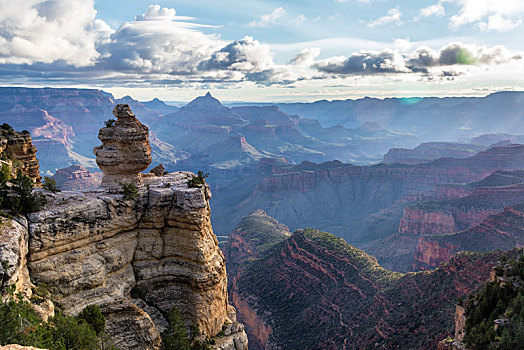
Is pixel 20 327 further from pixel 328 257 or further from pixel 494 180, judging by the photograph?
pixel 494 180

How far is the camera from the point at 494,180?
13012 centimetres

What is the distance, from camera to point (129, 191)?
2781 cm

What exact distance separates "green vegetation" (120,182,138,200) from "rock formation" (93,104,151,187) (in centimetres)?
200

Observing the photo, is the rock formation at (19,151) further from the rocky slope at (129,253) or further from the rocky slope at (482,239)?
the rocky slope at (482,239)

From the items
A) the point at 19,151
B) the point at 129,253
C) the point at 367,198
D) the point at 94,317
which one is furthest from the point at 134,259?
the point at 367,198

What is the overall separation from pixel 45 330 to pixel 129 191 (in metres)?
11.3

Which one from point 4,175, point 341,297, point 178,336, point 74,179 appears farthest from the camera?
point 74,179

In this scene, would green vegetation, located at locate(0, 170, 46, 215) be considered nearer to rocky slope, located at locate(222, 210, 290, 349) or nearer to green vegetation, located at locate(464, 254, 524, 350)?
green vegetation, located at locate(464, 254, 524, 350)

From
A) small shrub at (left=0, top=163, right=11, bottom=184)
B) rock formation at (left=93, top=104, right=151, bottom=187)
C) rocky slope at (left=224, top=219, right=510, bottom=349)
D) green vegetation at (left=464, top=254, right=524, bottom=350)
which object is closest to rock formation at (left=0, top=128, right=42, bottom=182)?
small shrub at (left=0, top=163, right=11, bottom=184)

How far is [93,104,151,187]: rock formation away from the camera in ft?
98.7

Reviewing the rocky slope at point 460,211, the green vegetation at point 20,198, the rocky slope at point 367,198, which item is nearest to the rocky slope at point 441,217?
the rocky slope at point 460,211

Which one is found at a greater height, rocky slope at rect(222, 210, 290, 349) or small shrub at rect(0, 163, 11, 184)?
small shrub at rect(0, 163, 11, 184)

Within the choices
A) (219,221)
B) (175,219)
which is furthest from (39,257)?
(219,221)

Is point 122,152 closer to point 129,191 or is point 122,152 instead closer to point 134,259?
point 129,191
